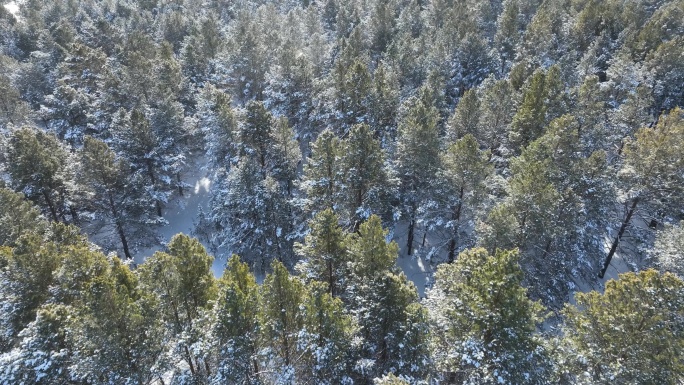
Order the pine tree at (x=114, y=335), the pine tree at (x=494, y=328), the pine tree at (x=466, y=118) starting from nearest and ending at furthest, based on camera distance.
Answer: the pine tree at (x=494, y=328), the pine tree at (x=114, y=335), the pine tree at (x=466, y=118)

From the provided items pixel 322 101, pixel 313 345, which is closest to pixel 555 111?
pixel 322 101

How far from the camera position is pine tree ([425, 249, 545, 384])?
14789 millimetres

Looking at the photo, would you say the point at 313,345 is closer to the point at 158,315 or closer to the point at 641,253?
the point at 158,315

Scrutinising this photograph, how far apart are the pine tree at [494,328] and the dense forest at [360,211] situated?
0.30ft

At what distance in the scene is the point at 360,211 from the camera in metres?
26.5

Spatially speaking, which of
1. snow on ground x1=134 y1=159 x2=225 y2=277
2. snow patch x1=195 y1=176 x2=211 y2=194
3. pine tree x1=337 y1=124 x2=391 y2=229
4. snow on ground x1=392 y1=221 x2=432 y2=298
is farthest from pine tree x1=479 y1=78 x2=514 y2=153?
snow patch x1=195 y1=176 x2=211 y2=194

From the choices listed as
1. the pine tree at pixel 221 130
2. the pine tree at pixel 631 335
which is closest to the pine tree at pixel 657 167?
the pine tree at pixel 631 335

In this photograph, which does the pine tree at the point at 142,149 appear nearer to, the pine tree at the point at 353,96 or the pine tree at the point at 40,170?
the pine tree at the point at 40,170

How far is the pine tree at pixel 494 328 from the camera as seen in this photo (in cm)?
1479

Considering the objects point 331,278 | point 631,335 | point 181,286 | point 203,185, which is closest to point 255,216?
point 331,278

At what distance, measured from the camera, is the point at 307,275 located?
20.5m

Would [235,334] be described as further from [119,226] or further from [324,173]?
[119,226]

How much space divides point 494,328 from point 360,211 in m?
12.9

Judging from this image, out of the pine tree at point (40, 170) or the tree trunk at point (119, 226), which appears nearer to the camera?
the pine tree at point (40, 170)
